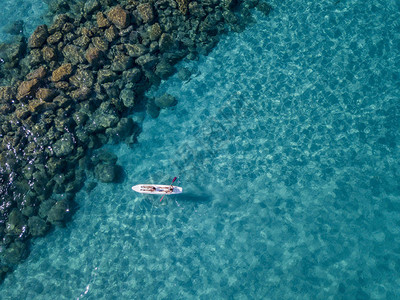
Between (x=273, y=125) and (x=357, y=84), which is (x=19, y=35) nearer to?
(x=273, y=125)

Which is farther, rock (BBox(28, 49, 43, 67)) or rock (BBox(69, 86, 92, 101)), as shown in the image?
rock (BBox(28, 49, 43, 67))

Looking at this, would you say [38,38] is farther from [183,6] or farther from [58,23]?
[183,6]

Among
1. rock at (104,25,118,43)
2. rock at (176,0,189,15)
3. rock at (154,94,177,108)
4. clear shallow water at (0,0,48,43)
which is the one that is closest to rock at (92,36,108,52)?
rock at (104,25,118,43)

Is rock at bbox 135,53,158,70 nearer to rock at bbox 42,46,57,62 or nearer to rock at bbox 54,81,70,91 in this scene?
rock at bbox 54,81,70,91

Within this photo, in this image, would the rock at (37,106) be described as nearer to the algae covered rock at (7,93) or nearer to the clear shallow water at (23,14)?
the algae covered rock at (7,93)

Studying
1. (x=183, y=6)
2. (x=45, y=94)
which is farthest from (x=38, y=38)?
(x=183, y=6)

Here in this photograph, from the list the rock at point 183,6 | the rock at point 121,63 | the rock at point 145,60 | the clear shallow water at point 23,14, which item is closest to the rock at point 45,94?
the rock at point 121,63
